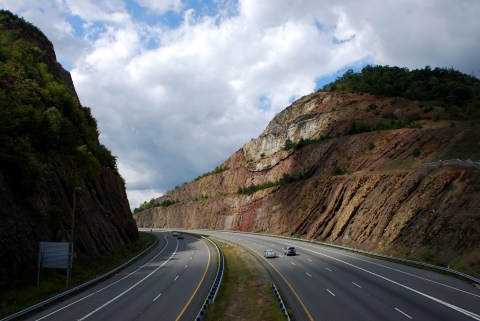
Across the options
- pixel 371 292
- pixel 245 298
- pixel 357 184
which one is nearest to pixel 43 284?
pixel 245 298

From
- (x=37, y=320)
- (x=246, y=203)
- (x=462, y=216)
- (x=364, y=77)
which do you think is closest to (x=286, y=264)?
(x=462, y=216)

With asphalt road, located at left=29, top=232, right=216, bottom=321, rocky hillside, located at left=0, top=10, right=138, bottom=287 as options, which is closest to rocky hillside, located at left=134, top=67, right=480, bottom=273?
asphalt road, located at left=29, top=232, right=216, bottom=321

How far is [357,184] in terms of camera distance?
5288 cm

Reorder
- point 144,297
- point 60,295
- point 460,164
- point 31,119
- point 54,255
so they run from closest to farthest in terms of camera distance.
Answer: point 144,297 → point 60,295 → point 54,255 → point 31,119 → point 460,164

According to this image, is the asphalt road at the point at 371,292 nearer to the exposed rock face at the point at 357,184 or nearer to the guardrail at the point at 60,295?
the exposed rock face at the point at 357,184

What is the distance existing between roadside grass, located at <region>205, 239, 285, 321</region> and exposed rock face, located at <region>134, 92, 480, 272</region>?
48.6ft

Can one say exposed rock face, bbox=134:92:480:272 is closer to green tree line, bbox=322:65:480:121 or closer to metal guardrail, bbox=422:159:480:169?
metal guardrail, bbox=422:159:480:169

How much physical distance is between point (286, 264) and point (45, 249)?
20.2m

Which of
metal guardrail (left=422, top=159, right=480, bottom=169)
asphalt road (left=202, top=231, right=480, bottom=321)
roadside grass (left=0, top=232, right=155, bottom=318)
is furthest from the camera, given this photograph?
metal guardrail (left=422, top=159, right=480, bottom=169)

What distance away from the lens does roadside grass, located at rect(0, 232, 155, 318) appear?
21172 mm

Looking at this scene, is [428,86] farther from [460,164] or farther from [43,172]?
[43,172]

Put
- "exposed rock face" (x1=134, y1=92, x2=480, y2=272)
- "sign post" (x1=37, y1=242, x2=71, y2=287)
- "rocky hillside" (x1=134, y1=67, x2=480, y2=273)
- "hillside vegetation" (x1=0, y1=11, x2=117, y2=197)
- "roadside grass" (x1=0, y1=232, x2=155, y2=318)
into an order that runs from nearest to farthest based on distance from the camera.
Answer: "roadside grass" (x1=0, y1=232, x2=155, y2=318) < "sign post" (x1=37, y1=242, x2=71, y2=287) < "hillside vegetation" (x1=0, y1=11, x2=117, y2=197) < "exposed rock face" (x1=134, y1=92, x2=480, y2=272) < "rocky hillside" (x1=134, y1=67, x2=480, y2=273)

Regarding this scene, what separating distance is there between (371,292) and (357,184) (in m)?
33.0

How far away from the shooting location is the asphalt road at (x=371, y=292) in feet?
55.2
